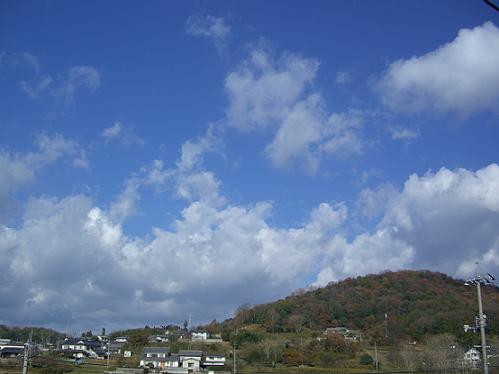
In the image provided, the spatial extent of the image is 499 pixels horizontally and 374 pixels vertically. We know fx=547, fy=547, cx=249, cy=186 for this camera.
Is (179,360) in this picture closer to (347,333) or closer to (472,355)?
(347,333)

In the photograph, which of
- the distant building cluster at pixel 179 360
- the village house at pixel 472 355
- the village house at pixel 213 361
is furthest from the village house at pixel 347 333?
the village house at pixel 472 355

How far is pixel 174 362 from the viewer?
76938 mm

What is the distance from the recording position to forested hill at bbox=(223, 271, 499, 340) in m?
85.6

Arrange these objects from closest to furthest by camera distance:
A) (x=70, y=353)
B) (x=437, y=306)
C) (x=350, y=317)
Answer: (x=70, y=353) → (x=437, y=306) → (x=350, y=317)

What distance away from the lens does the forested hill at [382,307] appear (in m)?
85.6

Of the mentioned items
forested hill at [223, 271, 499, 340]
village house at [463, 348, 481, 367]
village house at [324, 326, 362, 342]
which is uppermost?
forested hill at [223, 271, 499, 340]

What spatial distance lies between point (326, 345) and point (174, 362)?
71.9 feet

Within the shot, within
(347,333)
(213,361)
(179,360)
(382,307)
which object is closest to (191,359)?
(179,360)

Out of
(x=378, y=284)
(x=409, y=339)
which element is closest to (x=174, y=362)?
(x=409, y=339)

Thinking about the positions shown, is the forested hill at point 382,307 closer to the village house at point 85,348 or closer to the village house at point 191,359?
the village house at point 191,359

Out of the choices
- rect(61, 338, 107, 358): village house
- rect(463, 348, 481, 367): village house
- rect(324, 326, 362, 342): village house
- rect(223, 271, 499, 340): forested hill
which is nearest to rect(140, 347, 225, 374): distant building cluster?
rect(61, 338, 107, 358): village house

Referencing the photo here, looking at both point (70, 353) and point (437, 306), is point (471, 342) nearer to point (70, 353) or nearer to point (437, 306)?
point (437, 306)

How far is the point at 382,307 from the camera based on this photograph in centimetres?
10419

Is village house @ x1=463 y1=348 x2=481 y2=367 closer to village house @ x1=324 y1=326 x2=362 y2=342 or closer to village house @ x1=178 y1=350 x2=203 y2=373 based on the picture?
Answer: village house @ x1=324 y1=326 x2=362 y2=342
